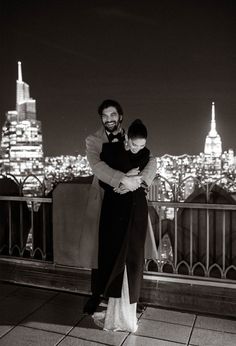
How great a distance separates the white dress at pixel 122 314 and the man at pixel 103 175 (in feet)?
1.10

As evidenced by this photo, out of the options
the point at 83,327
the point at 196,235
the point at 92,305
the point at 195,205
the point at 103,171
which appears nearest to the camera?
the point at 103,171

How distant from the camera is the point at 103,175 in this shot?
3.31 m

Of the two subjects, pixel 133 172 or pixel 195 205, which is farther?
pixel 195 205

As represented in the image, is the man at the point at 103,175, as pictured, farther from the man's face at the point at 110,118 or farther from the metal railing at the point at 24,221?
the metal railing at the point at 24,221

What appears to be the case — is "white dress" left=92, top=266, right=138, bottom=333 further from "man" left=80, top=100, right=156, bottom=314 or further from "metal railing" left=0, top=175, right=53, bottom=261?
"metal railing" left=0, top=175, right=53, bottom=261

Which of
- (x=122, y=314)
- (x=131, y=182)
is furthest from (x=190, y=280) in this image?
(x=131, y=182)

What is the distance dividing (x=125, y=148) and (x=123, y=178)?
13.1 inches

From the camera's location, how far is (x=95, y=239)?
3660 mm

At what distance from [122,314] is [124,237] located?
0.74m

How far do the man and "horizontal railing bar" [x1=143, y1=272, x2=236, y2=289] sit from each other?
821mm

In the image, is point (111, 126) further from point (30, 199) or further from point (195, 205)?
point (30, 199)

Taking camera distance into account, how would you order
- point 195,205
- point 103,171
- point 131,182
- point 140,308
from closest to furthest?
point 131,182 < point 103,171 < point 140,308 < point 195,205

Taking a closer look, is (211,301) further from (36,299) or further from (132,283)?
(36,299)

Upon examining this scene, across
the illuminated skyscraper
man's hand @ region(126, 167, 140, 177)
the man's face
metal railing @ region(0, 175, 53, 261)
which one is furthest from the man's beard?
the illuminated skyscraper
